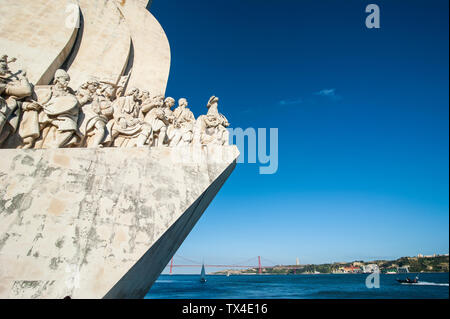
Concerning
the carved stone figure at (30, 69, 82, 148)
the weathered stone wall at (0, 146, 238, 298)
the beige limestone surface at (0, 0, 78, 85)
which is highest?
the beige limestone surface at (0, 0, 78, 85)

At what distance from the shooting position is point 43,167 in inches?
148

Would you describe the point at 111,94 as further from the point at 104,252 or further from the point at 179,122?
the point at 104,252

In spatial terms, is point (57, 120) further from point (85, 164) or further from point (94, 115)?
point (85, 164)

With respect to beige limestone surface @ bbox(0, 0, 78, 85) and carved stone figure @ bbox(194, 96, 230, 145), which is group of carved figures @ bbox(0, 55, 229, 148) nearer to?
carved stone figure @ bbox(194, 96, 230, 145)

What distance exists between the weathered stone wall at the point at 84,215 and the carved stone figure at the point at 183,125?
75.3 inches

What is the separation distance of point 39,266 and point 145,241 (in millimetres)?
1246

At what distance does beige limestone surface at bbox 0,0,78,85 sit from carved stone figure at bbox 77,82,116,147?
1.56m

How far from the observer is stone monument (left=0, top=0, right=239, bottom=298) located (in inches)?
129

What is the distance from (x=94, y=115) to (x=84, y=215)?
2.61m

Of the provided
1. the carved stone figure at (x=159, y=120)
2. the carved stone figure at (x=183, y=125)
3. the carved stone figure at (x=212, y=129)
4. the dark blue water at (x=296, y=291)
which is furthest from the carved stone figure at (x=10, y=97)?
the dark blue water at (x=296, y=291)

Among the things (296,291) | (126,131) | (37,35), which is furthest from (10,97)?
(296,291)

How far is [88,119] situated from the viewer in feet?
17.6

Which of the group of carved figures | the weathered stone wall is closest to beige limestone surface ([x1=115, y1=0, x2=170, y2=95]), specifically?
the group of carved figures
